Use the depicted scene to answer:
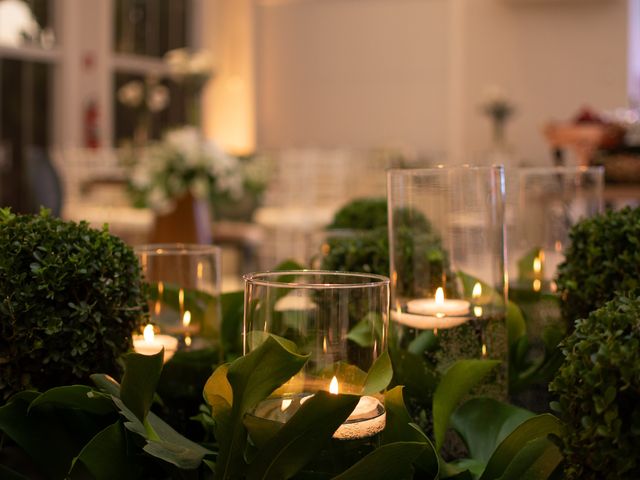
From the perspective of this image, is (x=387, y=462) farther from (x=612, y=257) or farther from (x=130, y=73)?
(x=130, y=73)

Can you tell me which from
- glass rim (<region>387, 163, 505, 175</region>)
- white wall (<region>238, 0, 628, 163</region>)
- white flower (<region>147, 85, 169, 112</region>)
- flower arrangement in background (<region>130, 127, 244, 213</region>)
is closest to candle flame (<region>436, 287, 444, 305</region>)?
glass rim (<region>387, 163, 505, 175</region>)

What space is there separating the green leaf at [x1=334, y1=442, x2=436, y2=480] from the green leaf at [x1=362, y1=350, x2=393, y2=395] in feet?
0.18

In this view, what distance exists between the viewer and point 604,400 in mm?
498

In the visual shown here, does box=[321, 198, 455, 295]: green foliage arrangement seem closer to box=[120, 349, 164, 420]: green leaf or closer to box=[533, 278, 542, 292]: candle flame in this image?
box=[533, 278, 542, 292]: candle flame

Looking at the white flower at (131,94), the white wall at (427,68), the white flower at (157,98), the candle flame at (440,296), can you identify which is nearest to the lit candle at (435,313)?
the candle flame at (440,296)

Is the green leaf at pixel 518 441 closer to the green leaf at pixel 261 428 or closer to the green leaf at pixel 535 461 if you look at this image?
the green leaf at pixel 535 461

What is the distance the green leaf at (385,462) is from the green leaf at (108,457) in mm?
153

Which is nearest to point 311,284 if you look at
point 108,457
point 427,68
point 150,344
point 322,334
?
point 322,334

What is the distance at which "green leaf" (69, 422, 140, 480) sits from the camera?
1.89 ft

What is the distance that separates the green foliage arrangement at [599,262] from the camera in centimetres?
81

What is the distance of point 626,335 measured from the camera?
521mm

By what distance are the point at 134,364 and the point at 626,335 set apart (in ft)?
1.00

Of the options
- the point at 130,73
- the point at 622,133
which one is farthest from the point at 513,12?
the point at 622,133

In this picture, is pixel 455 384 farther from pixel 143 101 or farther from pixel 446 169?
pixel 143 101
